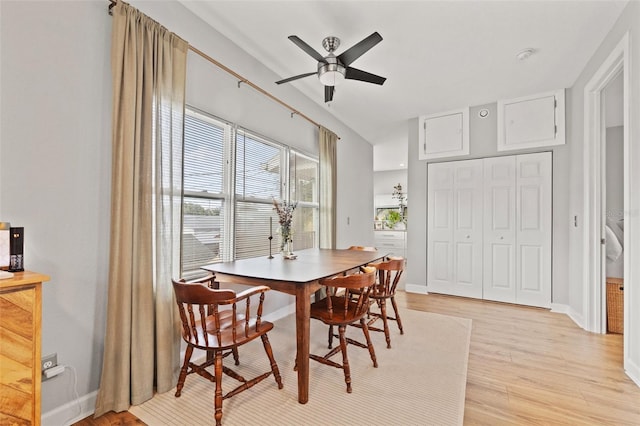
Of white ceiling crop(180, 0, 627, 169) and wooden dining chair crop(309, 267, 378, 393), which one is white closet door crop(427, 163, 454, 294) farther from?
wooden dining chair crop(309, 267, 378, 393)

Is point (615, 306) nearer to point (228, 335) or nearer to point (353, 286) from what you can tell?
point (353, 286)

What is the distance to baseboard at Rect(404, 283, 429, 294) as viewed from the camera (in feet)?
15.1

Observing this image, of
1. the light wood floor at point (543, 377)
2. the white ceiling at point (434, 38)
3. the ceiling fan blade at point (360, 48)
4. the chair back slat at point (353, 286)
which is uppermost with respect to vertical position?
the white ceiling at point (434, 38)

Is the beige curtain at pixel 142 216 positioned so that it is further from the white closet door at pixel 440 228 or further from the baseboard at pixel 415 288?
the white closet door at pixel 440 228

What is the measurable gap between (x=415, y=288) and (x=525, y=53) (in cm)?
326

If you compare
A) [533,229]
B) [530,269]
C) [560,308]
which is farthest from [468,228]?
[560,308]

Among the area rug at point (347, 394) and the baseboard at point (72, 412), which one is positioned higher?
the baseboard at point (72, 412)

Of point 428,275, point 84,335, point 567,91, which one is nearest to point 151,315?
point 84,335

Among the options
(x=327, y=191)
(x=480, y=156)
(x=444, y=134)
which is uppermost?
(x=444, y=134)

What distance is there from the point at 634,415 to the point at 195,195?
316 centimetres

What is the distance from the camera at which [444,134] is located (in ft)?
14.9

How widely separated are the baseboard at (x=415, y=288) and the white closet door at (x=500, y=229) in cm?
82

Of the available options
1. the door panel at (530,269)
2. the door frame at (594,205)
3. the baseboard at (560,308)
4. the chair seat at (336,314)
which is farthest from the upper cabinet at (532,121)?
the chair seat at (336,314)

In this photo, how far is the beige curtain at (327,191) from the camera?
4141 mm
